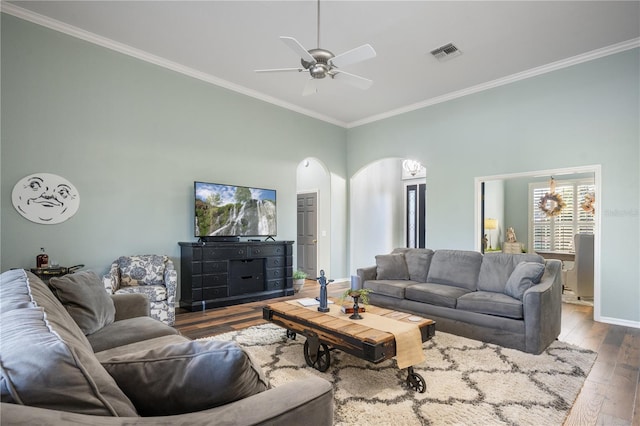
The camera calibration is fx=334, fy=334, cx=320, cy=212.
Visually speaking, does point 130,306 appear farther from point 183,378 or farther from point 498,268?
point 498,268

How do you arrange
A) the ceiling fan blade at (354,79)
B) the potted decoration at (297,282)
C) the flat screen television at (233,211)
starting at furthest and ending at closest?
the potted decoration at (297,282) < the flat screen television at (233,211) < the ceiling fan blade at (354,79)

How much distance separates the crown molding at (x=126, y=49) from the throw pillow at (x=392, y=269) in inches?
139

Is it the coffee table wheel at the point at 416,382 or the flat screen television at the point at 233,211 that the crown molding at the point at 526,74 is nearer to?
the flat screen television at the point at 233,211

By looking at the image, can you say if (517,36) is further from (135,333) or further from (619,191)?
(135,333)

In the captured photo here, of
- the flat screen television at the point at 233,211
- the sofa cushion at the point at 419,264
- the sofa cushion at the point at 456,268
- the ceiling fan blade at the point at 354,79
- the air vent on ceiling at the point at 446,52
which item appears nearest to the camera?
the ceiling fan blade at the point at 354,79

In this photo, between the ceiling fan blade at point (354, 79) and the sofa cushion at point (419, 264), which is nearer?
the ceiling fan blade at point (354, 79)

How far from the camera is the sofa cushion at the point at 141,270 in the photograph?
4.22 metres

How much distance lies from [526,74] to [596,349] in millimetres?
3839

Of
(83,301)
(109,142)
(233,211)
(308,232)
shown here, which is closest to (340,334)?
(83,301)

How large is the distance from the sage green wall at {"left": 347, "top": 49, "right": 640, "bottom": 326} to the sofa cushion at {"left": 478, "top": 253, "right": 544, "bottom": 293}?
1.41 metres

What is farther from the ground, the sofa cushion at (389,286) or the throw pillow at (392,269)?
the throw pillow at (392,269)

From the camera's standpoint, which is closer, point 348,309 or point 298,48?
point 298,48

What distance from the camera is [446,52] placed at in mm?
4430

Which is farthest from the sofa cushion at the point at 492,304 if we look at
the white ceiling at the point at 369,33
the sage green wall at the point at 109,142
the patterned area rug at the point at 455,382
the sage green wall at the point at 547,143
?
the sage green wall at the point at 109,142
